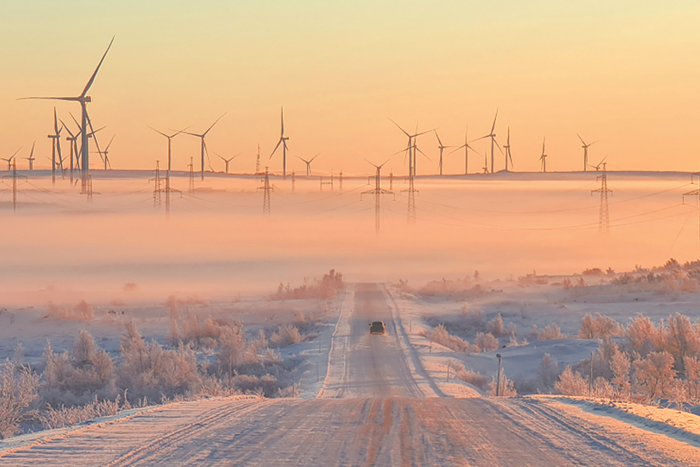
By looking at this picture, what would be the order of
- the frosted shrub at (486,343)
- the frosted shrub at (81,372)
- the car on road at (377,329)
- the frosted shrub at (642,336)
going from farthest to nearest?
the car on road at (377,329) < the frosted shrub at (486,343) < the frosted shrub at (642,336) < the frosted shrub at (81,372)

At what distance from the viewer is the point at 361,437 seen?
58.3 feet

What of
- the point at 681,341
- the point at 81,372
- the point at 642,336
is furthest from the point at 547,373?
the point at 81,372

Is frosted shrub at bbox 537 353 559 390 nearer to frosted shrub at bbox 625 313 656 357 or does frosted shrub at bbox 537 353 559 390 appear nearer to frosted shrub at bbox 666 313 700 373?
frosted shrub at bbox 625 313 656 357

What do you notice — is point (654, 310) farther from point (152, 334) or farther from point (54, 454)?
point (54, 454)

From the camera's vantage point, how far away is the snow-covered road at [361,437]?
15445mm

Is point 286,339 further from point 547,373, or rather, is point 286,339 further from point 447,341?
point 547,373

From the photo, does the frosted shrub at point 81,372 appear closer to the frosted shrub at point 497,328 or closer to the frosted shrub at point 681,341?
the frosted shrub at point 681,341

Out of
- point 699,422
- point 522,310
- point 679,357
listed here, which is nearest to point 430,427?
point 699,422

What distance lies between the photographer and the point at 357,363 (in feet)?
165

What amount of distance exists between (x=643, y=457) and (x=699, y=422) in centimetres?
484

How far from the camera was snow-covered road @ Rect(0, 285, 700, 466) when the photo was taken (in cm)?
1545

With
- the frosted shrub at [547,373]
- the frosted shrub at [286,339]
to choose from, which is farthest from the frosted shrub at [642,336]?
the frosted shrub at [286,339]

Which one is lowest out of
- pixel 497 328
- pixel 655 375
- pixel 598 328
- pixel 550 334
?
pixel 497 328

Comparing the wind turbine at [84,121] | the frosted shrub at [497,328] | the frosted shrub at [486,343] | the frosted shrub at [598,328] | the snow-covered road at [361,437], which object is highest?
the wind turbine at [84,121]
